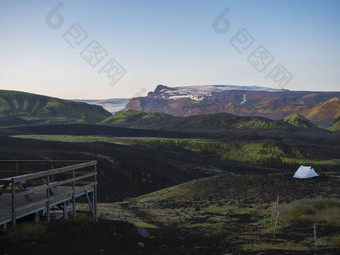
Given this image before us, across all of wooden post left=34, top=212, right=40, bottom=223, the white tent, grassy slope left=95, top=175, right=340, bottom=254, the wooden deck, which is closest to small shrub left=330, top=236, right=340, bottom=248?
grassy slope left=95, top=175, right=340, bottom=254

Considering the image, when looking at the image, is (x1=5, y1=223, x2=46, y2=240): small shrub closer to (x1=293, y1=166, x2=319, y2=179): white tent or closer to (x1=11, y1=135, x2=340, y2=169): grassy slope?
(x1=293, y1=166, x2=319, y2=179): white tent

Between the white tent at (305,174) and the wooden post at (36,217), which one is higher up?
the wooden post at (36,217)

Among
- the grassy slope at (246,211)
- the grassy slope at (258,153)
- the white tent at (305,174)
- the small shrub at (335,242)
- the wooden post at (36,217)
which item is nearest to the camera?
the wooden post at (36,217)

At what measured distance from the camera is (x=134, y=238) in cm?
1745

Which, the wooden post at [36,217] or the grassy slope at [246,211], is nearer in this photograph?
the wooden post at [36,217]

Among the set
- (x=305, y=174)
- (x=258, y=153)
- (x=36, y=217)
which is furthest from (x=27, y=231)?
(x=258, y=153)

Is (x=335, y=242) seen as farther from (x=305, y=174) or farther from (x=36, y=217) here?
(x=305, y=174)

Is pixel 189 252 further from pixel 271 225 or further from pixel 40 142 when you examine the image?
pixel 40 142

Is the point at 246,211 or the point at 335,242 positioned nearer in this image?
the point at 335,242

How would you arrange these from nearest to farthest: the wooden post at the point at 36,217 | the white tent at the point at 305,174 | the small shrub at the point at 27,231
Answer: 1. the small shrub at the point at 27,231
2. the wooden post at the point at 36,217
3. the white tent at the point at 305,174

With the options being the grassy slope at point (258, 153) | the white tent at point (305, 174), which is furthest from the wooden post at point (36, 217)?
the grassy slope at point (258, 153)

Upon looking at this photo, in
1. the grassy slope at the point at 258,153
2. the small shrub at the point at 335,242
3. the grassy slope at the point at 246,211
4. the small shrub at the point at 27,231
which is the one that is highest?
the small shrub at the point at 27,231

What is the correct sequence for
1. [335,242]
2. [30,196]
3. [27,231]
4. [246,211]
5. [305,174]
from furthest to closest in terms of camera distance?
1. [305,174]
2. [246,211]
3. [335,242]
4. [30,196]
5. [27,231]

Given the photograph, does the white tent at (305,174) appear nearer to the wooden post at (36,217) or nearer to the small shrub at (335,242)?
the small shrub at (335,242)
